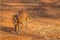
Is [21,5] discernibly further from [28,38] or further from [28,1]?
[28,38]

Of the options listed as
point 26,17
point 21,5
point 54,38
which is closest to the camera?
point 54,38

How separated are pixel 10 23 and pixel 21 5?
481 millimetres

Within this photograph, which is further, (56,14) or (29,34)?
(56,14)

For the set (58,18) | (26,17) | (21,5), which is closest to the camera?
(26,17)

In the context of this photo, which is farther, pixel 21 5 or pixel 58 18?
pixel 21 5

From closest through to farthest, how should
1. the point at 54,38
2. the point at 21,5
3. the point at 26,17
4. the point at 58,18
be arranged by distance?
the point at 54,38, the point at 26,17, the point at 58,18, the point at 21,5

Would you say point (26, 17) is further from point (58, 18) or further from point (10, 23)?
point (58, 18)

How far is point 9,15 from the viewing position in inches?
97.4

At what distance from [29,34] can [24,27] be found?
160 mm

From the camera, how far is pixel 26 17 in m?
2.15

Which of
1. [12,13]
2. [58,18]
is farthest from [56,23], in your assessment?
[12,13]

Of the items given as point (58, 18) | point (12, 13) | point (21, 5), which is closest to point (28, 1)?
point (21, 5)

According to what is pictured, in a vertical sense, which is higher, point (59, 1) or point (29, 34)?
point (59, 1)

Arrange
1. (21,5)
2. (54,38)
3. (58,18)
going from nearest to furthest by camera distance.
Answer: (54,38) < (58,18) < (21,5)
